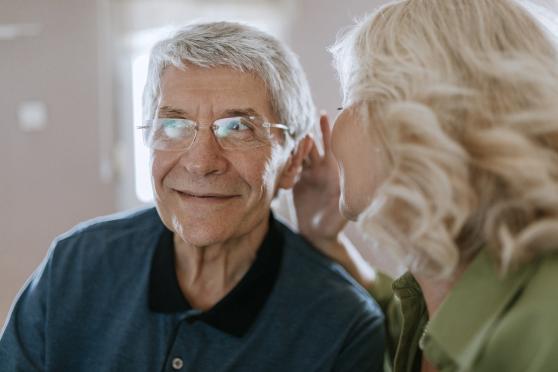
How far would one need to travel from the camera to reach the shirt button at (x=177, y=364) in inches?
51.7

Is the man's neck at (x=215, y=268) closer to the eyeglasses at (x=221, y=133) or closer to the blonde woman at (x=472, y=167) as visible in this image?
the eyeglasses at (x=221, y=133)

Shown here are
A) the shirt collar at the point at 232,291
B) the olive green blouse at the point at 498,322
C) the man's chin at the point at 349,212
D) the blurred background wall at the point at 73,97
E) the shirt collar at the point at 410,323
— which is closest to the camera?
the olive green blouse at the point at 498,322

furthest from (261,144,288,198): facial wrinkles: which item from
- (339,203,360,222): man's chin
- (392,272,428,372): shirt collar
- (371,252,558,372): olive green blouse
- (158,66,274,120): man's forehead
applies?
(371,252,558,372): olive green blouse

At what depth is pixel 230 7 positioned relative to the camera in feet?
12.5

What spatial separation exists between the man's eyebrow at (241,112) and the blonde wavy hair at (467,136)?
15.5 inches

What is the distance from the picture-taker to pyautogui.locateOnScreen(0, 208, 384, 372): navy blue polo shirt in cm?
135

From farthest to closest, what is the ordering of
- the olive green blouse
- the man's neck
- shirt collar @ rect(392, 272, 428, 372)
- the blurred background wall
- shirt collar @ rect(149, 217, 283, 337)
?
1. the blurred background wall
2. the man's neck
3. shirt collar @ rect(149, 217, 283, 337)
4. shirt collar @ rect(392, 272, 428, 372)
5. the olive green blouse

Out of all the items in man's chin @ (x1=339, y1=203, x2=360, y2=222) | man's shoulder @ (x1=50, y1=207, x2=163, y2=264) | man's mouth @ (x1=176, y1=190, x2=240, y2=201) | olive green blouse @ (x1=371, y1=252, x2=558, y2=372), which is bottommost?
man's shoulder @ (x1=50, y1=207, x2=163, y2=264)

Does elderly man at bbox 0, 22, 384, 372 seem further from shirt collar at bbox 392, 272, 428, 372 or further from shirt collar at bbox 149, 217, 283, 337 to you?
shirt collar at bbox 392, 272, 428, 372

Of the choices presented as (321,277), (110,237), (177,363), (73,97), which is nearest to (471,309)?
(321,277)

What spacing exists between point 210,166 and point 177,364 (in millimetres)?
431

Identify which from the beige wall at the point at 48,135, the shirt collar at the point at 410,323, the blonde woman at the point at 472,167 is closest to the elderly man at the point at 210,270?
the shirt collar at the point at 410,323

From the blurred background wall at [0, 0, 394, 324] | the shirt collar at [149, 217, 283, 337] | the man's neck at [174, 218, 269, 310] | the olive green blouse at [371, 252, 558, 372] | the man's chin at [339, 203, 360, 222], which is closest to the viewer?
the olive green blouse at [371, 252, 558, 372]

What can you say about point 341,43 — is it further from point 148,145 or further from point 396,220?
point 148,145
